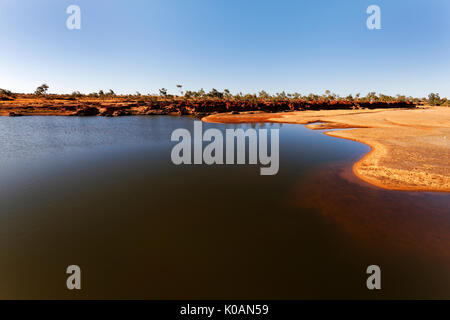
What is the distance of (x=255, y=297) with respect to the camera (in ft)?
19.3

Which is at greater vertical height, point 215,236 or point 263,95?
point 263,95

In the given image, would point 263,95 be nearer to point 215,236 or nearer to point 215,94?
point 215,94

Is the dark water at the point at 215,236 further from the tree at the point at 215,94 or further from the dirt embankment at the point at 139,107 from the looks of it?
the tree at the point at 215,94

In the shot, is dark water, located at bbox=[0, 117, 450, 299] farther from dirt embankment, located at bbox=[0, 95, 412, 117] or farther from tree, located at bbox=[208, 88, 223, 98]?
tree, located at bbox=[208, 88, 223, 98]

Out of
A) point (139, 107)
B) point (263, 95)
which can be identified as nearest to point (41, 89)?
point (139, 107)

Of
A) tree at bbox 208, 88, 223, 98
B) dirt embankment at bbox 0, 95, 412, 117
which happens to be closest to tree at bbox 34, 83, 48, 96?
dirt embankment at bbox 0, 95, 412, 117

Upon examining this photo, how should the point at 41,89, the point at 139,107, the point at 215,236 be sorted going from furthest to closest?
1. the point at 41,89
2. the point at 139,107
3. the point at 215,236

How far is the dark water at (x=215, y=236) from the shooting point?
6223mm

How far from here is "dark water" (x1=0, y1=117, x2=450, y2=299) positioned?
6223mm

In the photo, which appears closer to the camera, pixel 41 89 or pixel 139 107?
pixel 139 107

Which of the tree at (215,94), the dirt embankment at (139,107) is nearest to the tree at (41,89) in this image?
the dirt embankment at (139,107)

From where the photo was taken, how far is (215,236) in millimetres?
8445
